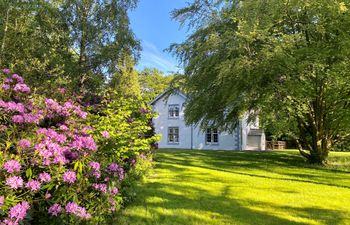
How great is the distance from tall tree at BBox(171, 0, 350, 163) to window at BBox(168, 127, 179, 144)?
1619cm

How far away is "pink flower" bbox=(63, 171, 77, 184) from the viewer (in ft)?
10.9

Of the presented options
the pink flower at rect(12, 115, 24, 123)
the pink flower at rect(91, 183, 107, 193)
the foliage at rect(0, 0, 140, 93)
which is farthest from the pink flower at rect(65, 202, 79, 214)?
the foliage at rect(0, 0, 140, 93)

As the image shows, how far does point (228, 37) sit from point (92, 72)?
5.22 m

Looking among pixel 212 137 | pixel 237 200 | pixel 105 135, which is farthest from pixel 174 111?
pixel 105 135

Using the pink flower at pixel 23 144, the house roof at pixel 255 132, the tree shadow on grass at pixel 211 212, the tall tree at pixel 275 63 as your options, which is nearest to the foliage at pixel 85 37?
the tall tree at pixel 275 63

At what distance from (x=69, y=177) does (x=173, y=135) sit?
28607 millimetres

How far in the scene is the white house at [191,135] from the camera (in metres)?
29.7

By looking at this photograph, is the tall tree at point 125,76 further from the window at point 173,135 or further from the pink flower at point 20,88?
the window at point 173,135

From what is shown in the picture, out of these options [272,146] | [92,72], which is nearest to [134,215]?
[92,72]

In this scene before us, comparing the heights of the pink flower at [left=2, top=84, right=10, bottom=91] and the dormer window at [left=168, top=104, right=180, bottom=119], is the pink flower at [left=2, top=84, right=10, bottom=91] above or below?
below

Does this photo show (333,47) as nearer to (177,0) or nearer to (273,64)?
(273,64)

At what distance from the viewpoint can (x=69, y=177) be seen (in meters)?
3.34

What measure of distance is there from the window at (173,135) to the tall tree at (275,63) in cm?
1619

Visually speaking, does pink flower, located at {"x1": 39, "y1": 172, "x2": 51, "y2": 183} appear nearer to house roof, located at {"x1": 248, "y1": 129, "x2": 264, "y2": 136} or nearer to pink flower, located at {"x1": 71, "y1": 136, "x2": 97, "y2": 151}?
pink flower, located at {"x1": 71, "y1": 136, "x2": 97, "y2": 151}
